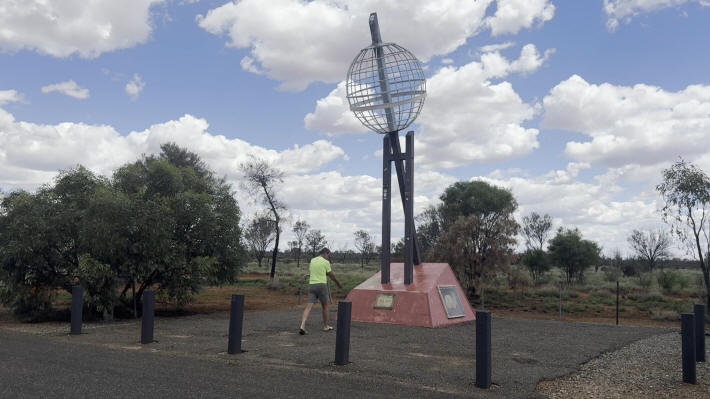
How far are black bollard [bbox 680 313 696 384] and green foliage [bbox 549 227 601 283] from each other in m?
29.6

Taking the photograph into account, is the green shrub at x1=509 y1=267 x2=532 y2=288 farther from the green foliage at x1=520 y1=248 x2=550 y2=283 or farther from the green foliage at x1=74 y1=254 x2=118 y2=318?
the green foliage at x1=74 y1=254 x2=118 y2=318

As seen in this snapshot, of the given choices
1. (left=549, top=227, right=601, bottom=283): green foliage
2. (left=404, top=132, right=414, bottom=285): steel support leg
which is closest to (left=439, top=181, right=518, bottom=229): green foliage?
(left=549, top=227, right=601, bottom=283): green foliage

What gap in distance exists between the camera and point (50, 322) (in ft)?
43.3

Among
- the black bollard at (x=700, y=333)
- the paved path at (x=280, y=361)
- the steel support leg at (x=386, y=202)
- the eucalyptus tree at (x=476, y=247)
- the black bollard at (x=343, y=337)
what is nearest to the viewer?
the paved path at (x=280, y=361)

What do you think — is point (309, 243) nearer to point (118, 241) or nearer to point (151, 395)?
point (118, 241)

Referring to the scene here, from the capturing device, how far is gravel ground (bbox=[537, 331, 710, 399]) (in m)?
6.05

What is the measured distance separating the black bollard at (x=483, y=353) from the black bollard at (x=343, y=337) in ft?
5.89

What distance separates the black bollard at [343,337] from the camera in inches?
279

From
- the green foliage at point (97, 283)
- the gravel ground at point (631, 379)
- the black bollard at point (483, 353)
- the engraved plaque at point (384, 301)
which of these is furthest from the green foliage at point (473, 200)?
the black bollard at point (483, 353)

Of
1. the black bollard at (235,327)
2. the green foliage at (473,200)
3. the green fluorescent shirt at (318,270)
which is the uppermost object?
the green foliage at (473,200)

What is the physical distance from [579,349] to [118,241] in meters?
10.2

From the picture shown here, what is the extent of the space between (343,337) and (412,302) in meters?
5.31

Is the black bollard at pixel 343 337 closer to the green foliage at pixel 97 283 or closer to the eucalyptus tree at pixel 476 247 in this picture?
the green foliage at pixel 97 283

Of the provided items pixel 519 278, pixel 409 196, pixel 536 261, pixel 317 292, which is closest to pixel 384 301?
pixel 409 196
